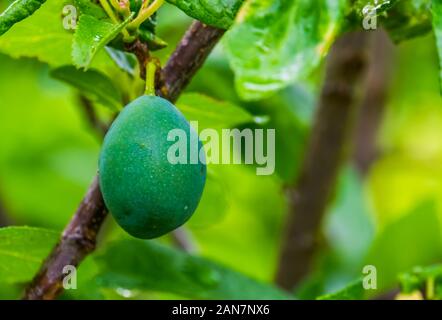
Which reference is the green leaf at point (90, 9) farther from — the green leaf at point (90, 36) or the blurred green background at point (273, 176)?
the blurred green background at point (273, 176)

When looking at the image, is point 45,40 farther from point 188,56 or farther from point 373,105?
point 373,105

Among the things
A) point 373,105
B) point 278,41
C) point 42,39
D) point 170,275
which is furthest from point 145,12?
point 373,105

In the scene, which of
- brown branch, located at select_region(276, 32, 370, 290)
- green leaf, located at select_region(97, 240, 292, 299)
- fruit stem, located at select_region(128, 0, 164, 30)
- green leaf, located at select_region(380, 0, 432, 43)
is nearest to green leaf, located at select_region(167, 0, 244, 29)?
fruit stem, located at select_region(128, 0, 164, 30)

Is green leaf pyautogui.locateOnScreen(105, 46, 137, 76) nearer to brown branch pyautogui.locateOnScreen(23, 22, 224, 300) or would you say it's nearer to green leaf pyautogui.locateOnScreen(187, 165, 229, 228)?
brown branch pyautogui.locateOnScreen(23, 22, 224, 300)

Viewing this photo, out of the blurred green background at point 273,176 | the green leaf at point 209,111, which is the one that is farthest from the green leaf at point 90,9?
the blurred green background at point 273,176
